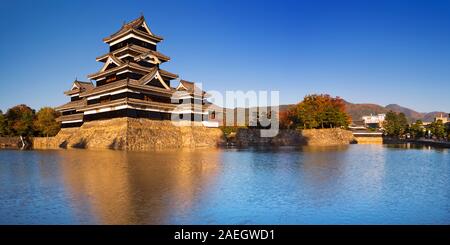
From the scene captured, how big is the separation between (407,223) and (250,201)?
3.76 m

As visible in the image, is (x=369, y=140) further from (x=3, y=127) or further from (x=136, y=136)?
(x=3, y=127)

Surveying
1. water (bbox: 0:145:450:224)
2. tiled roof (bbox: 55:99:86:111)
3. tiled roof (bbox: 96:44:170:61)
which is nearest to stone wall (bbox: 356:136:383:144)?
tiled roof (bbox: 96:44:170:61)

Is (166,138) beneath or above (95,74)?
beneath

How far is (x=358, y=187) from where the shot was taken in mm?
11078

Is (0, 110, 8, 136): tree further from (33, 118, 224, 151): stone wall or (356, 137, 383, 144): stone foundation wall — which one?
(356, 137, 383, 144): stone foundation wall

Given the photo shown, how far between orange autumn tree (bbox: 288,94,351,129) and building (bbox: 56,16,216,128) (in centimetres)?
2001

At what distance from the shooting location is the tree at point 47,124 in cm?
4988

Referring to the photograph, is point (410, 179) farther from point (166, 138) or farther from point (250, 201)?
point (166, 138)

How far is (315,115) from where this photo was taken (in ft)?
185

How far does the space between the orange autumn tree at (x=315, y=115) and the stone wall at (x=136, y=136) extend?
1871 cm

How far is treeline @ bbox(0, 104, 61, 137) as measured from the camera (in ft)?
164
